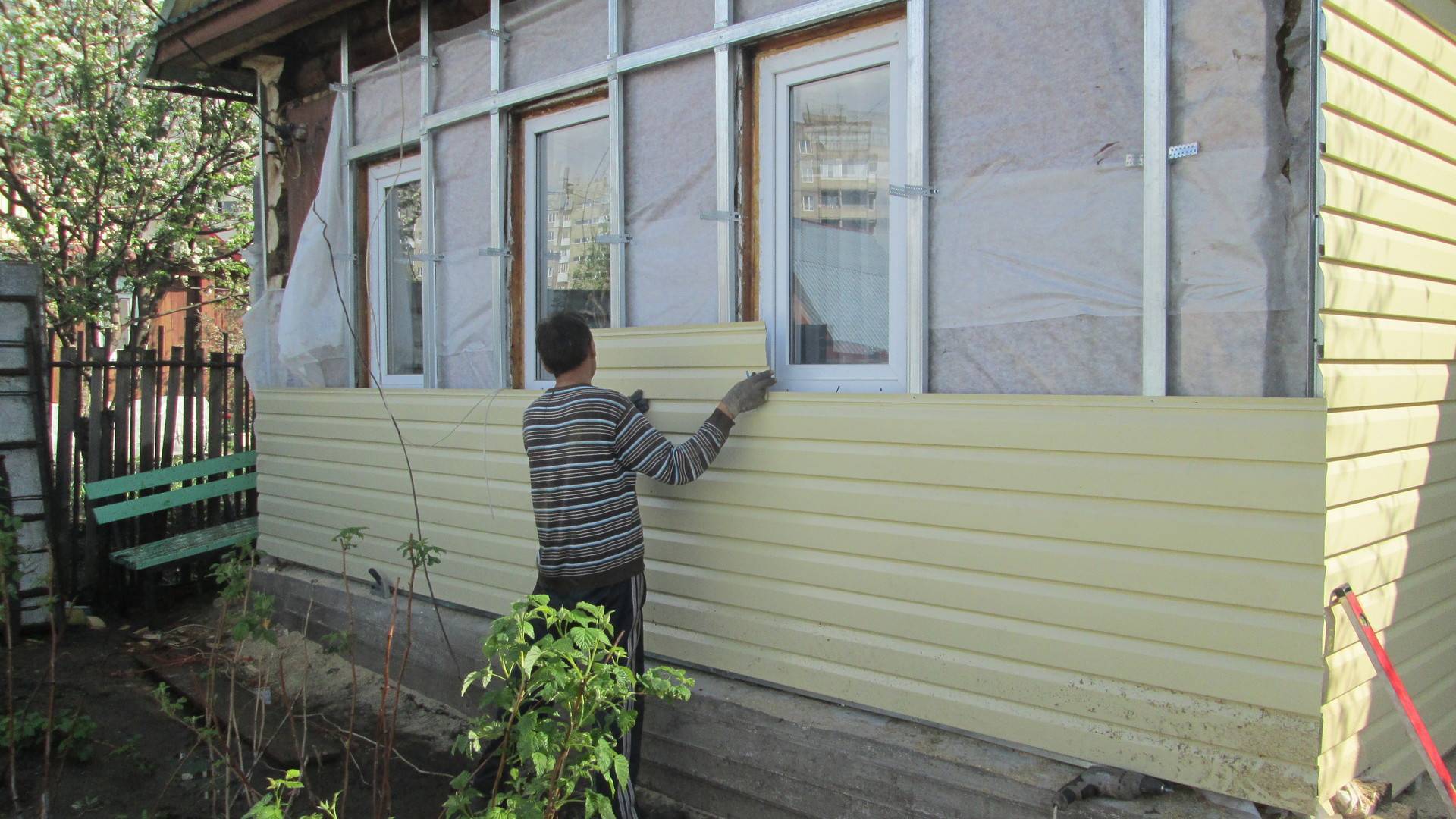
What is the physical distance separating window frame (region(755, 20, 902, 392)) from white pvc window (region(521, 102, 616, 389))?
1.01m

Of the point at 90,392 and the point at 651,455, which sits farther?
the point at 90,392

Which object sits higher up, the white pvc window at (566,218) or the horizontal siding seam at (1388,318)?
the white pvc window at (566,218)

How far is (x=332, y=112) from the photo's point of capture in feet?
22.1

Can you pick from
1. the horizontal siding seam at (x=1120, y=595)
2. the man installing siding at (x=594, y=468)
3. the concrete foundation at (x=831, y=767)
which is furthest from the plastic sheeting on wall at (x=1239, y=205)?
the man installing siding at (x=594, y=468)

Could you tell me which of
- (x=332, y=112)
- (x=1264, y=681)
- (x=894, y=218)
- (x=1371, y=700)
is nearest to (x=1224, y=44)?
(x=894, y=218)

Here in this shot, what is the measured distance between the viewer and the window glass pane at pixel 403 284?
6.36 m

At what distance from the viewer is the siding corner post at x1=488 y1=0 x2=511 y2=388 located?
17.4 feet

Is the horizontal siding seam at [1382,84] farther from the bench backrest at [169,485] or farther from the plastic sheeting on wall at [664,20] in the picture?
the bench backrest at [169,485]

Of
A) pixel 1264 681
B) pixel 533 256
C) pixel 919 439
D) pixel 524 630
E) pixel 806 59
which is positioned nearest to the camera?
pixel 524 630

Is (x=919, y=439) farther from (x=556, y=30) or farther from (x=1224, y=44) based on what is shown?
(x=556, y=30)

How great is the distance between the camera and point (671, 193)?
4.45m

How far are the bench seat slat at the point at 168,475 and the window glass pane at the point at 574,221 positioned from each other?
3.48m

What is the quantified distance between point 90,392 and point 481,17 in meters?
4.33

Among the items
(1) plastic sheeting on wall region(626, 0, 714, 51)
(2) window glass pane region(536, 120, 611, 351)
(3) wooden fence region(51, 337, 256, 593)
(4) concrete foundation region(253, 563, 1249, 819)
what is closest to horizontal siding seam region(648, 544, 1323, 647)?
(4) concrete foundation region(253, 563, 1249, 819)
